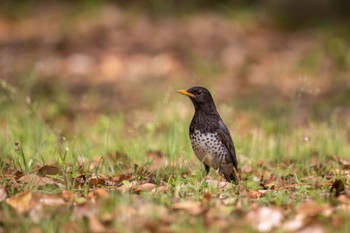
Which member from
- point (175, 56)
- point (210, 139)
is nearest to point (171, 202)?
point (210, 139)

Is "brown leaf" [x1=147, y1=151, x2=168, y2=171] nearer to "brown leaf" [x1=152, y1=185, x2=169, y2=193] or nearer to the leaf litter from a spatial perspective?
the leaf litter

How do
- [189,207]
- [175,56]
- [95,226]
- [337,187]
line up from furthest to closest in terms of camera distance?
[175,56] < [337,187] < [189,207] < [95,226]

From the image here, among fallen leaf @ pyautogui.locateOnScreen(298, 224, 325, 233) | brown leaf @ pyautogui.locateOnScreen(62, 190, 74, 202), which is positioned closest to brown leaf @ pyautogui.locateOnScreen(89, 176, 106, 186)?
brown leaf @ pyautogui.locateOnScreen(62, 190, 74, 202)

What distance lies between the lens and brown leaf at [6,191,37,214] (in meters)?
4.94

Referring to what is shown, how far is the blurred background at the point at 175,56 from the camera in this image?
11.1m

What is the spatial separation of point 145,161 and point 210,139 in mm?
607

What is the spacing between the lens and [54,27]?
1507 cm

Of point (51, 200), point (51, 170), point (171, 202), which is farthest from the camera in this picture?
point (51, 170)

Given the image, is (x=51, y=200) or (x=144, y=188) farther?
(x=144, y=188)

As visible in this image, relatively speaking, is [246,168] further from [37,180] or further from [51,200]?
[51,200]

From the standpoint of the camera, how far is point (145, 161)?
6684 mm

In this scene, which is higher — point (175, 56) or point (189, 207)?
Answer: point (175, 56)

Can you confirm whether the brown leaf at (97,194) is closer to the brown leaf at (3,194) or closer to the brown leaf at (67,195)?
the brown leaf at (67,195)

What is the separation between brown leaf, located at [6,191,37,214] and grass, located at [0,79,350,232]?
54mm
